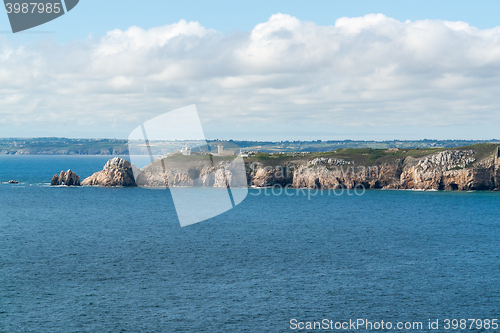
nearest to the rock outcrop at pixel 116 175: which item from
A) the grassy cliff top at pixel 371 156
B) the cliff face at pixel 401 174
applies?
the grassy cliff top at pixel 371 156

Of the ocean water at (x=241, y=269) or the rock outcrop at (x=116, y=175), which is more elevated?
the rock outcrop at (x=116, y=175)

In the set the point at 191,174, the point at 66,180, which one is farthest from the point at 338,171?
the point at 66,180

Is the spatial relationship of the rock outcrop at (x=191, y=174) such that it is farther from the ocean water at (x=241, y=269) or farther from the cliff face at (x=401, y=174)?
the ocean water at (x=241, y=269)

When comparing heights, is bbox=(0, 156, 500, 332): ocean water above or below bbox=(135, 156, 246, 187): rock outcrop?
below

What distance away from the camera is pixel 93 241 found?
250 ft

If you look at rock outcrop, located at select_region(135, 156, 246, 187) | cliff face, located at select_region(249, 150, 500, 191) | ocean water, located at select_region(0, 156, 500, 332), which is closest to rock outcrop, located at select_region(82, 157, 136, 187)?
rock outcrop, located at select_region(135, 156, 246, 187)

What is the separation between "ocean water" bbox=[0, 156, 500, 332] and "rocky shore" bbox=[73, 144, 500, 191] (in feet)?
144

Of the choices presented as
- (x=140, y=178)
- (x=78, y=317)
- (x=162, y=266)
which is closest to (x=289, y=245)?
(x=162, y=266)

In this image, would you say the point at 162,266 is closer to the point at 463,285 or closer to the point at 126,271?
the point at 126,271

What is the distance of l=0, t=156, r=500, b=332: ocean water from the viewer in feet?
142

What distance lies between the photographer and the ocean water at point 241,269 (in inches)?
1703

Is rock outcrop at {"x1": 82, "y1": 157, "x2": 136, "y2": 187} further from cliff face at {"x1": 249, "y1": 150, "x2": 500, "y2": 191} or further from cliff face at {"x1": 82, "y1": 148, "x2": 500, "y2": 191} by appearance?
cliff face at {"x1": 249, "y1": 150, "x2": 500, "y2": 191}

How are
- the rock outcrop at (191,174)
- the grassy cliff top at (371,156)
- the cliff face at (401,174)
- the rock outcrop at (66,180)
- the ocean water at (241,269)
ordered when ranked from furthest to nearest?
the rock outcrop at (191,174)
the rock outcrop at (66,180)
the grassy cliff top at (371,156)
the cliff face at (401,174)
the ocean water at (241,269)

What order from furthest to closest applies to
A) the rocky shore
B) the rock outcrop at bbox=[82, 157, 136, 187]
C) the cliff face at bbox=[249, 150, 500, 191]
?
the rock outcrop at bbox=[82, 157, 136, 187] → the rocky shore → the cliff face at bbox=[249, 150, 500, 191]
